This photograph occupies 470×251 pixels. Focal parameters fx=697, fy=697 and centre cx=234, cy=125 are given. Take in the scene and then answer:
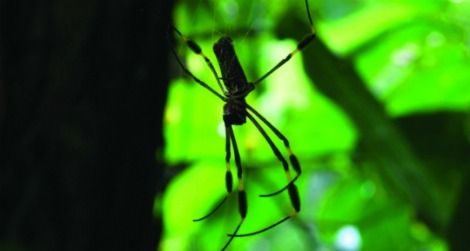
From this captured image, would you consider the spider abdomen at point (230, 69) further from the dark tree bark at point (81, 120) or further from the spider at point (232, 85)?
the dark tree bark at point (81, 120)

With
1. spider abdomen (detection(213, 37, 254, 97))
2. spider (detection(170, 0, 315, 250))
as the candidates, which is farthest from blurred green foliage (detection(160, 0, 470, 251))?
spider abdomen (detection(213, 37, 254, 97))

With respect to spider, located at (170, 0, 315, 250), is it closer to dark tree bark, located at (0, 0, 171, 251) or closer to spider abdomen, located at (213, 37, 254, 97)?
spider abdomen, located at (213, 37, 254, 97)

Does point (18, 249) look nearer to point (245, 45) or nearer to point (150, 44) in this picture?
point (150, 44)

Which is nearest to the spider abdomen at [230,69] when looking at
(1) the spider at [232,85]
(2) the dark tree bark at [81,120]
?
(1) the spider at [232,85]

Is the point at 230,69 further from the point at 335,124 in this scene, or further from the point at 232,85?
the point at 335,124

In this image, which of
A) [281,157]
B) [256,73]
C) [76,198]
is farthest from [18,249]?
[256,73]

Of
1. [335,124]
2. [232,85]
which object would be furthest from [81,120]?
[335,124]

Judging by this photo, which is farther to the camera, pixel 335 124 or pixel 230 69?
pixel 335 124
